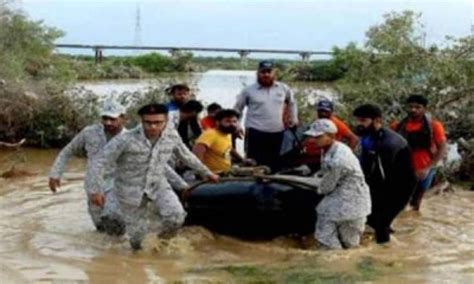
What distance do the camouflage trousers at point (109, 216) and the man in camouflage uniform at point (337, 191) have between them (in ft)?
6.65

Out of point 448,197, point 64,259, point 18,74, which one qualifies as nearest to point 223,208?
point 64,259

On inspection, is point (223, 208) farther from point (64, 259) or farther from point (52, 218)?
point (52, 218)

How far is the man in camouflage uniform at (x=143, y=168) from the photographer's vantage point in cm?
880

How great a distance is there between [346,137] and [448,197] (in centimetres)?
340

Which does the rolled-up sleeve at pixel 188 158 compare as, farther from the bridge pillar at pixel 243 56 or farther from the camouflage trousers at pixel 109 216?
the bridge pillar at pixel 243 56

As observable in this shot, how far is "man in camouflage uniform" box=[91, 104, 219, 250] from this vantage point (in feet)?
28.9

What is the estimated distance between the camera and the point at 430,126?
11055 millimetres

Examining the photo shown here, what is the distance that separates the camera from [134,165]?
29.1ft

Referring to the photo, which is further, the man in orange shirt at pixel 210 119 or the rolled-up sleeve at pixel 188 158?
the man in orange shirt at pixel 210 119

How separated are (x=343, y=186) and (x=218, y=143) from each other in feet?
5.35

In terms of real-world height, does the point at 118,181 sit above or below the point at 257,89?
below

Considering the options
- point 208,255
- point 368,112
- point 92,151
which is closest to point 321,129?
point 368,112

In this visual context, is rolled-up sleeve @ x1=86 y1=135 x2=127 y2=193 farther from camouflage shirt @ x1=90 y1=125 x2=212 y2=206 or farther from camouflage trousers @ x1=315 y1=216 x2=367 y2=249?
camouflage trousers @ x1=315 y1=216 x2=367 y2=249

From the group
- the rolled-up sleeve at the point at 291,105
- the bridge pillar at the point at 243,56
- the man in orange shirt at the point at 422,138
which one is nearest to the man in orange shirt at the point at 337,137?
the man in orange shirt at the point at 422,138
